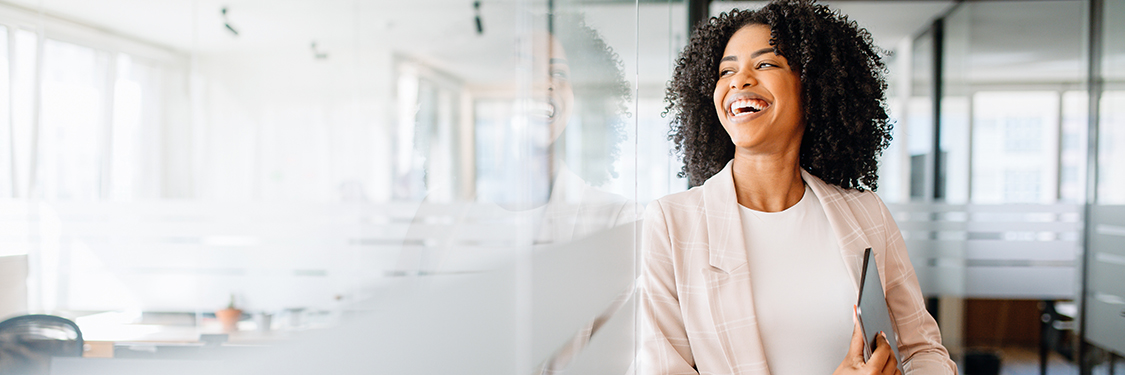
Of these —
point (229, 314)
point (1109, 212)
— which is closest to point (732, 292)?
point (229, 314)

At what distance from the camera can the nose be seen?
40.4 inches

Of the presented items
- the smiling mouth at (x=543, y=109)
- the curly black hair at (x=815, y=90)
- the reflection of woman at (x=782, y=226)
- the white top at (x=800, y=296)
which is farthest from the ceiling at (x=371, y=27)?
the white top at (x=800, y=296)

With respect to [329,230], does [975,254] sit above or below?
below

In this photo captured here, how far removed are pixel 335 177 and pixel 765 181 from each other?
101 cm

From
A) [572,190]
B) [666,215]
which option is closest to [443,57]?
[572,190]

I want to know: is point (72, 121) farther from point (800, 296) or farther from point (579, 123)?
point (800, 296)

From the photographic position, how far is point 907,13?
3.97 metres

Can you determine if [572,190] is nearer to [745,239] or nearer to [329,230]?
[745,239]

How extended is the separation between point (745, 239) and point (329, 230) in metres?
0.93

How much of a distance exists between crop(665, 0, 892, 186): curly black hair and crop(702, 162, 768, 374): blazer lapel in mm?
256

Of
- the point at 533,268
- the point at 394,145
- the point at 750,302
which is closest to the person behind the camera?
the point at 533,268

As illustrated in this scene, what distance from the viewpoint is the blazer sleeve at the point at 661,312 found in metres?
0.94

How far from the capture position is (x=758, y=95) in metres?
1.02

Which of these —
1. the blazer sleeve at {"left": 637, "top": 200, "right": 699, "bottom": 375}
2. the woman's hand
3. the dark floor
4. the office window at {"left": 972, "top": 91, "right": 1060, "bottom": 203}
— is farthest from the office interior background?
the dark floor
